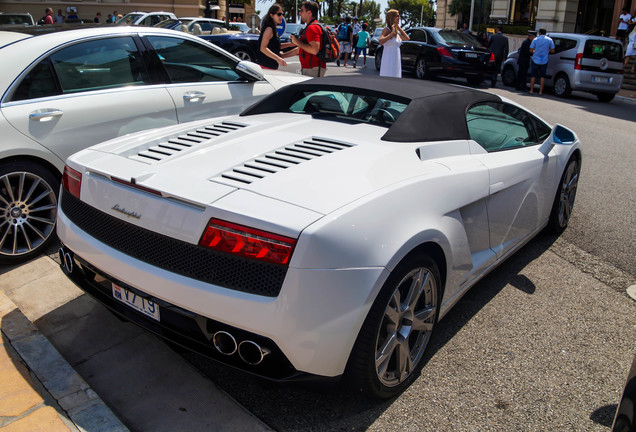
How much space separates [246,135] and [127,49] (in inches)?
88.5

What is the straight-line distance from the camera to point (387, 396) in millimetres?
2750

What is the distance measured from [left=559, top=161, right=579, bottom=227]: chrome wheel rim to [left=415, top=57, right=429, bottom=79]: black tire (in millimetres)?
12549

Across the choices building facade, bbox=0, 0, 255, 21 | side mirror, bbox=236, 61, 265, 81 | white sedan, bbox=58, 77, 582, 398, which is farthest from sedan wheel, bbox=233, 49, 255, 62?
building facade, bbox=0, 0, 255, 21

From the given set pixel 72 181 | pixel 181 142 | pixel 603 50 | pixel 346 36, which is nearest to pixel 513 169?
pixel 181 142

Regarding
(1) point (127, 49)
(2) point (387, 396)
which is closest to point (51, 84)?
(1) point (127, 49)

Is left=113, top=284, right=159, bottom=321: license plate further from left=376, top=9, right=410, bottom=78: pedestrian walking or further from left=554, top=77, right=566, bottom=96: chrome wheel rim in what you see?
left=554, top=77, right=566, bottom=96: chrome wheel rim

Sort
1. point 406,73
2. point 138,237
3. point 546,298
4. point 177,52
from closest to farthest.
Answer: point 138,237, point 546,298, point 177,52, point 406,73

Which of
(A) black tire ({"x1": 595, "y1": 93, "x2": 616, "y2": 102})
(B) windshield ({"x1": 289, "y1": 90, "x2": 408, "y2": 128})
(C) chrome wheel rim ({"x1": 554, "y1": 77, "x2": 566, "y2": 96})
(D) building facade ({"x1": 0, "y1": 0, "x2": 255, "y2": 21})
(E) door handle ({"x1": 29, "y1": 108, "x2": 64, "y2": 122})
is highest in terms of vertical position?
(D) building facade ({"x1": 0, "y1": 0, "x2": 255, "y2": 21})

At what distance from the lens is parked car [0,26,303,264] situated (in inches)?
162

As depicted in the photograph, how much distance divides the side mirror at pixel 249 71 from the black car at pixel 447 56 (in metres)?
11.6

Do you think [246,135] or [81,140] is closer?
[246,135]

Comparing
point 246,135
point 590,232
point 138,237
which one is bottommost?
point 590,232

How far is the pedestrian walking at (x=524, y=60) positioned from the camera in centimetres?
1684

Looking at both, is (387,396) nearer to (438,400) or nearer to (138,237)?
(438,400)
